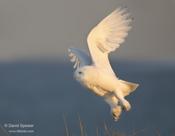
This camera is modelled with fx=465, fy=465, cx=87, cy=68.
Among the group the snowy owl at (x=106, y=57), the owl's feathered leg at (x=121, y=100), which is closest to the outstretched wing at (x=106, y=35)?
the snowy owl at (x=106, y=57)

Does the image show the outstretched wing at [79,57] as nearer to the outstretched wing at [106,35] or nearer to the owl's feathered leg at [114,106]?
the outstretched wing at [106,35]

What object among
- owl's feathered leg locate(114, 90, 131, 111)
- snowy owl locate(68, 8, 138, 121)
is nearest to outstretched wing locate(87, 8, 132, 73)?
snowy owl locate(68, 8, 138, 121)

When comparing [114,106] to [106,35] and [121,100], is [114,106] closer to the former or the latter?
[121,100]

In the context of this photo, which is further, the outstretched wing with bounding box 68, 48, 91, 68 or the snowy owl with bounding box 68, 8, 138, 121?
the outstretched wing with bounding box 68, 48, 91, 68

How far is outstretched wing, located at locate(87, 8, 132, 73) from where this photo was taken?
2.60 m

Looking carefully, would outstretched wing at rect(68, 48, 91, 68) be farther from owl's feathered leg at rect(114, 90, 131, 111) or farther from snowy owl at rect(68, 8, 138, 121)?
owl's feathered leg at rect(114, 90, 131, 111)

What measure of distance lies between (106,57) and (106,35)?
0.48 ft

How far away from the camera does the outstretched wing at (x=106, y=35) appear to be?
8.53 feet

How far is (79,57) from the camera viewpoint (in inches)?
105

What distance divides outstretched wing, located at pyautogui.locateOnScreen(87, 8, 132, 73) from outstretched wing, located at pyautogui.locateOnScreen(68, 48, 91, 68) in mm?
46

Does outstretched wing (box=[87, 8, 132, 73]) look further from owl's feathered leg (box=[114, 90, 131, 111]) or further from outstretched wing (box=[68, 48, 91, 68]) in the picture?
owl's feathered leg (box=[114, 90, 131, 111])

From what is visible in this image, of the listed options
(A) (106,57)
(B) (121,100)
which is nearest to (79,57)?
(A) (106,57)

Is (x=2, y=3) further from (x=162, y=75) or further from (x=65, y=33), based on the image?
(x=162, y=75)

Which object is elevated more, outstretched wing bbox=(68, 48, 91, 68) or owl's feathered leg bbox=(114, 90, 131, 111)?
outstretched wing bbox=(68, 48, 91, 68)
